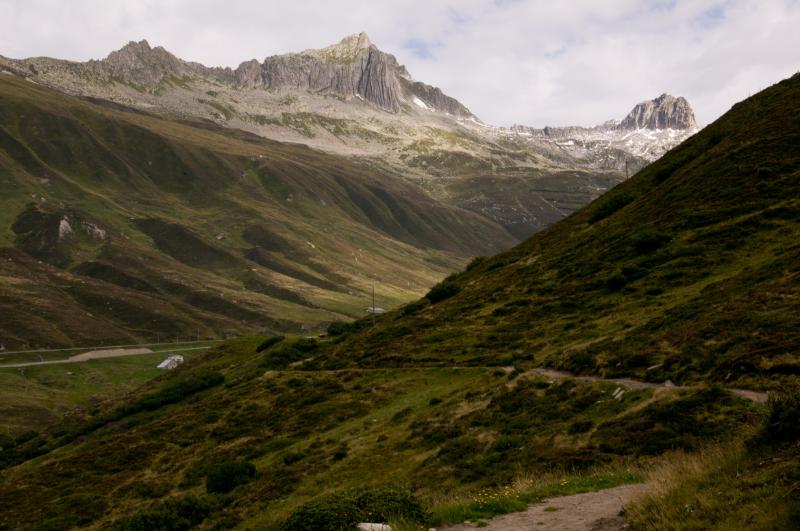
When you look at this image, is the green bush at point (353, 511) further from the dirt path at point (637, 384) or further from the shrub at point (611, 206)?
the shrub at point (611, 206)

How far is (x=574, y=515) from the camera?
15.8 metres

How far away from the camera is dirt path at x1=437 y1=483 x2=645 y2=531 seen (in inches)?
574

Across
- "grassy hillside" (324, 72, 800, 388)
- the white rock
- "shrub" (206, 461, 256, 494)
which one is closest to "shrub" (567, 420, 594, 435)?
"grassy hillside" (324, 72, 800, 388)

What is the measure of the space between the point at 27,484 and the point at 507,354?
52.1 metres

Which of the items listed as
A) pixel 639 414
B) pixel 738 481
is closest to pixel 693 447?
pixel 639 414

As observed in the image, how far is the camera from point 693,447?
1969cm

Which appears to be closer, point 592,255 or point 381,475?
point 381,475

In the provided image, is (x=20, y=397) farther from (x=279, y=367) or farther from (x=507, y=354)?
(x=507, y=354)

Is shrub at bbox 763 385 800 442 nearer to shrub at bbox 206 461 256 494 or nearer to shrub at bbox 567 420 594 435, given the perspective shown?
shrub at bbox 567 420 594 435

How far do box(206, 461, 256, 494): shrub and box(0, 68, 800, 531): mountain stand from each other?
0.12m

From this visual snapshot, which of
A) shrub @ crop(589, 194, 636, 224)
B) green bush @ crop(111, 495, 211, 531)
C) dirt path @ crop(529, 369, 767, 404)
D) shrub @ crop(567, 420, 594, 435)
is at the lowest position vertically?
green bush @ crop(111, 495, 211, 531)

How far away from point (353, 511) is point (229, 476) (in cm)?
2676

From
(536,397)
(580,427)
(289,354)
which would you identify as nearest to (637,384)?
(580,427)

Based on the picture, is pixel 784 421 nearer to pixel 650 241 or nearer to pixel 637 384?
pixel 637 384
